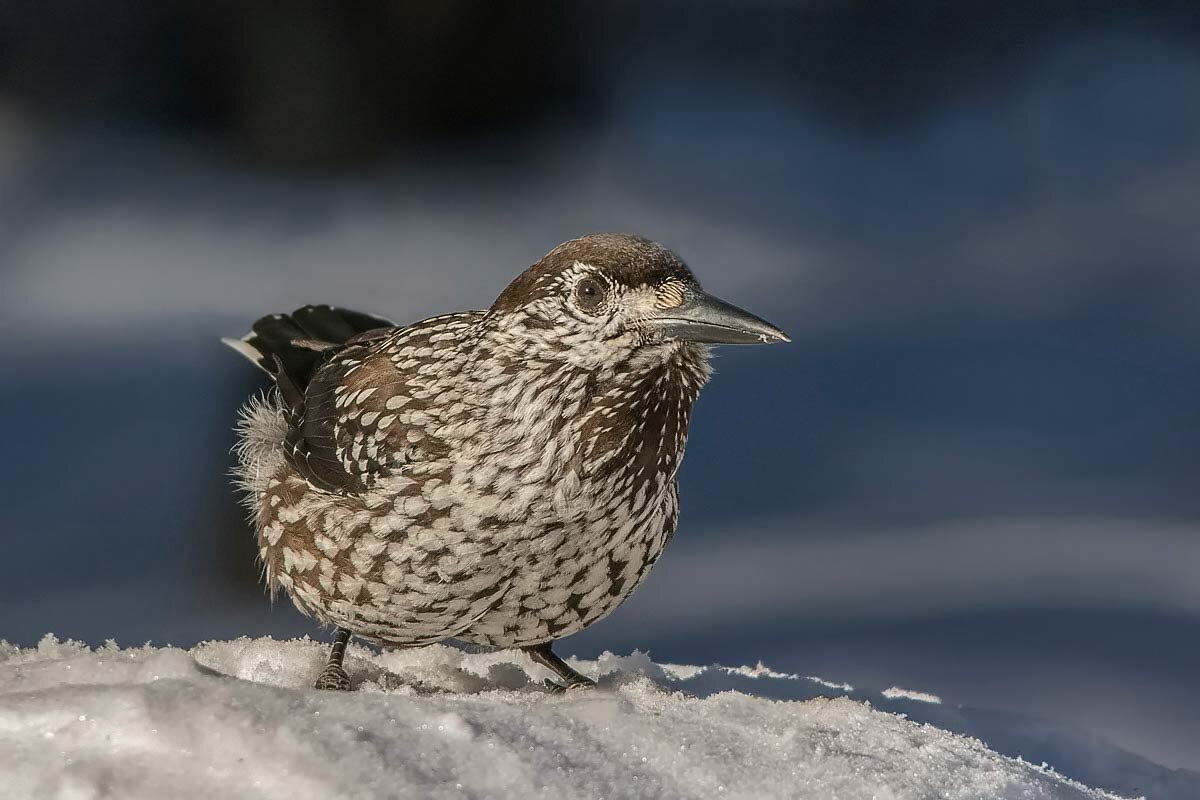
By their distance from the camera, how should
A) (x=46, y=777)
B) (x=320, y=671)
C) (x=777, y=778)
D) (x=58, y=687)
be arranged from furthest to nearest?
(x=320, y=671) < (x=777, y=778) < (x=58, y=687) < (x=46, y=777)

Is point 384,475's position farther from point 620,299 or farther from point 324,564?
point 620,299

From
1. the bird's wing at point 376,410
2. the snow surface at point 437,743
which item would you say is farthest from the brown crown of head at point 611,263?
the snow surface at point 437,743

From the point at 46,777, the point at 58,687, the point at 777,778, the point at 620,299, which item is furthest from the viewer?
the point at 620,299

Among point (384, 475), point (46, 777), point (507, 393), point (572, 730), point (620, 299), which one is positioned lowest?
point (46, 777)

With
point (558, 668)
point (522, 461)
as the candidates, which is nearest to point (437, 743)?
point (522, 461)

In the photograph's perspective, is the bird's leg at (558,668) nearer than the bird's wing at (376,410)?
No

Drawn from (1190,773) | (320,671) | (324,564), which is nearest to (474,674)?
(320,671)

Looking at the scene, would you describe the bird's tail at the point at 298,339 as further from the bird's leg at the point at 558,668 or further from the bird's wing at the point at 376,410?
the bird's leg at the point at 558,668

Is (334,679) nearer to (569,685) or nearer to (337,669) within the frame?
(337,669)
